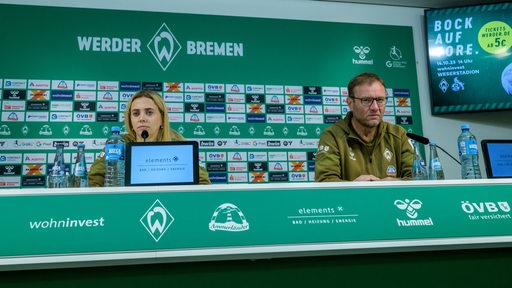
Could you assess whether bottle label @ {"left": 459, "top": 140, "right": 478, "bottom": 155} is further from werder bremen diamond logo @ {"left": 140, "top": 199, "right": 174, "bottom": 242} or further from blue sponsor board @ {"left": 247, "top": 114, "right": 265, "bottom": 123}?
blue sponsor board @ {"left": 247, "top": 114, "right": 265, "bottom": 123}

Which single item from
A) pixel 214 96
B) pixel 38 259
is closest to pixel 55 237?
pixel 38 259

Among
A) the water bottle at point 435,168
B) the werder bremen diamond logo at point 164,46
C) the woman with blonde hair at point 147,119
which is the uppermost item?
the werder bremen diamond logo at point 164,46

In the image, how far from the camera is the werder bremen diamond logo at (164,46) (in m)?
3.38

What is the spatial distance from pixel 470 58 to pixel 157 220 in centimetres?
331

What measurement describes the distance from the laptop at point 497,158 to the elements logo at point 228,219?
98 cm

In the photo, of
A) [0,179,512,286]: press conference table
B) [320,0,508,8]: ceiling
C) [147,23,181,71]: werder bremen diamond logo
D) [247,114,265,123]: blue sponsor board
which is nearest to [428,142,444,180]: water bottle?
[0,179,512,286]: press conference table

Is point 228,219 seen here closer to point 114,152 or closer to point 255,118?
point 114,152

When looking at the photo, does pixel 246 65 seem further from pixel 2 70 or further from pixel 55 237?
pixel 55 237

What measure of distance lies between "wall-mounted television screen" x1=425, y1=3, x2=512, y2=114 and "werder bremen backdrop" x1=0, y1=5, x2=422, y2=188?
0.73 ft

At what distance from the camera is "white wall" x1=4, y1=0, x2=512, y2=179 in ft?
11.8

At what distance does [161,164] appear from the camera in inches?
58.1

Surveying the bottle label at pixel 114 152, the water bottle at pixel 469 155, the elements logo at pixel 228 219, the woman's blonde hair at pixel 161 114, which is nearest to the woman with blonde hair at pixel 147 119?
the woman's blonde hair at pixel 161 114

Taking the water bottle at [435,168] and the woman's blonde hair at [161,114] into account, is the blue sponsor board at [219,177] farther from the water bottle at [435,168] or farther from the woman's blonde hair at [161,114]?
the water bottle at [435,168]

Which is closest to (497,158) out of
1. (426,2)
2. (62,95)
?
(426,2)
